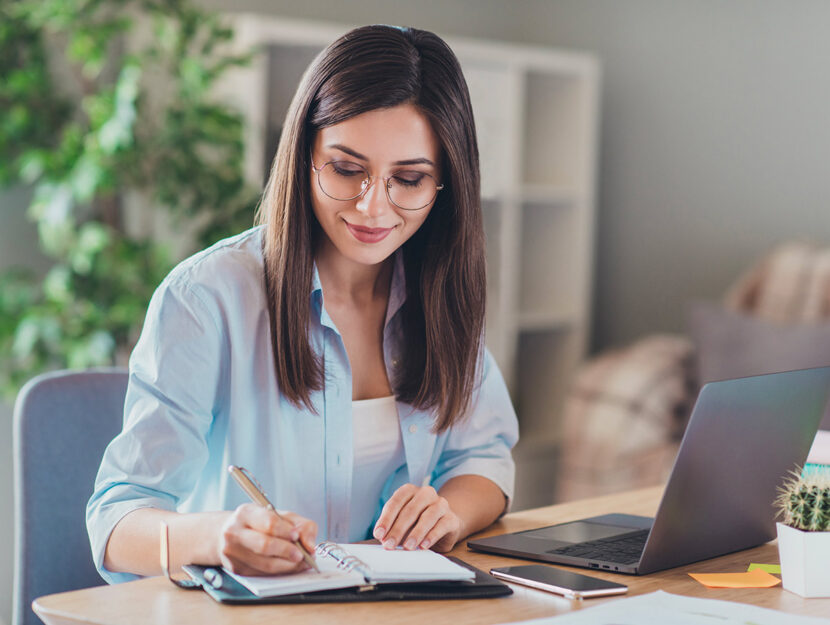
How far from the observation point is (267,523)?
1015mm

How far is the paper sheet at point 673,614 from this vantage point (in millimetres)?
981

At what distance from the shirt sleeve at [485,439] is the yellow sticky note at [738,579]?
0.37 meters

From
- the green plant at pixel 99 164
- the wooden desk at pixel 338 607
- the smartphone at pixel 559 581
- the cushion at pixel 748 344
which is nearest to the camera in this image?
the wooden desk at pixel 338 607

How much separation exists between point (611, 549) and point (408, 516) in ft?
0.80

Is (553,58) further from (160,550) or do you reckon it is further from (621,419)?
(160,550)

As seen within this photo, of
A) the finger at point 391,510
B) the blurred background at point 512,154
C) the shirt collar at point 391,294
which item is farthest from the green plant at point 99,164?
the finger at point 391,510

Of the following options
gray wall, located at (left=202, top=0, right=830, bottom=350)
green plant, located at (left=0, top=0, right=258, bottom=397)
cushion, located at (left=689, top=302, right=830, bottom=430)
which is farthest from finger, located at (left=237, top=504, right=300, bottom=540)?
gray wall, located at (left=202, top=0, right=830, bottom=350)

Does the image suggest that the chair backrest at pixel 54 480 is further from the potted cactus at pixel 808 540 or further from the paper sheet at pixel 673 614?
the potted cactus at pixel 808 540

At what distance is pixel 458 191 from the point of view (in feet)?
4.64

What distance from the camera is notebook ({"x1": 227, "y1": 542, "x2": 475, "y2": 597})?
3.32 ft

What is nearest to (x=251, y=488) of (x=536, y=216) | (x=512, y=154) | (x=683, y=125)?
(x=512, y=154)

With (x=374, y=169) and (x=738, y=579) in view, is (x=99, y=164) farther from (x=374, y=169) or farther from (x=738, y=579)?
(x=738, y=579)

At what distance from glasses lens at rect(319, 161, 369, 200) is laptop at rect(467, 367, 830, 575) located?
1.51 feet

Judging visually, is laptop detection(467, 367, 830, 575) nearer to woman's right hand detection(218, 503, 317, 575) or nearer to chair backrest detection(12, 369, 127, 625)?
woman's right hand detection(218, 503, 317, 575)
